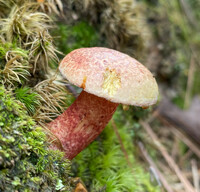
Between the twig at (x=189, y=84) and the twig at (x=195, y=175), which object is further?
the twig at (x=189, y=84)

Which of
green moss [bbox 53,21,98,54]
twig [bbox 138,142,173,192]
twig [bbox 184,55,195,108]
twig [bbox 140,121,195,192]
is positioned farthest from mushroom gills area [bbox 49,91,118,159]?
twig [bbox 184,55,195,108]

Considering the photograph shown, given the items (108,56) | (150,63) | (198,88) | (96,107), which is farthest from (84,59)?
(198,88)

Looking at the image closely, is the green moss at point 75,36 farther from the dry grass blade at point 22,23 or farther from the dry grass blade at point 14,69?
the dry grass blade at point 14,69

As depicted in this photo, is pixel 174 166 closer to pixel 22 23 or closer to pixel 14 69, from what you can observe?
pixel 14 69

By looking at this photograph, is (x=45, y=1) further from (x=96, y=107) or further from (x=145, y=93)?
(x=145, y=93)

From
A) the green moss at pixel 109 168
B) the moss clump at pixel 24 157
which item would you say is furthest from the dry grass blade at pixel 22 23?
the green moss at pixel 109 168

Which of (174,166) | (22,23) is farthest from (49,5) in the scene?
(174,166)

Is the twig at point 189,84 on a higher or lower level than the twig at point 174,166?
higher
